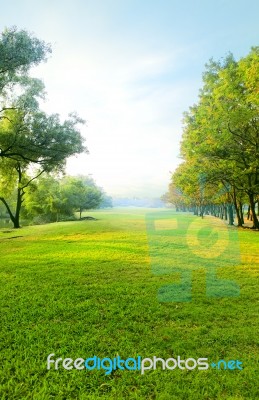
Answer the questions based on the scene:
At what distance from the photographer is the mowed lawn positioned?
12.4 feet

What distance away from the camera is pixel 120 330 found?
5.39 meters

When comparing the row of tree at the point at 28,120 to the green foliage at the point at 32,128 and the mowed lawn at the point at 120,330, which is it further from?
the mowed lawn at the point at 120,330

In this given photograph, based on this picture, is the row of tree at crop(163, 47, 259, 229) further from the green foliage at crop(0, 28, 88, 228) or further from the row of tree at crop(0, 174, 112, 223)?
the row of tree at crop(0, 174, 112, 223)

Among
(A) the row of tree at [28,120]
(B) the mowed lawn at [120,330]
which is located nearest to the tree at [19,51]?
(A) the row of tree at [28,120]

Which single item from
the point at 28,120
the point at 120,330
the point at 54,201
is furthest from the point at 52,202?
the point at 120,330

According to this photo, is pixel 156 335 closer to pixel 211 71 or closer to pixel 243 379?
pixel 243 379

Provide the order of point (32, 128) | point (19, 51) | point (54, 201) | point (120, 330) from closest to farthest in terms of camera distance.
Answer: point (120, 330), point (19, 51), point (32, 128), point (54, 201)

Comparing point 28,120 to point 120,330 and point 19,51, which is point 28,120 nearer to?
point 19,51

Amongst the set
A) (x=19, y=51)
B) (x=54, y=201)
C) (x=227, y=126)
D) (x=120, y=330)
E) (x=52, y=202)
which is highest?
(x=19, y=51)

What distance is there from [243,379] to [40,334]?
3.82 metres

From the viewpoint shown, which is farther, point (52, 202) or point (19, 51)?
point (52, 202)

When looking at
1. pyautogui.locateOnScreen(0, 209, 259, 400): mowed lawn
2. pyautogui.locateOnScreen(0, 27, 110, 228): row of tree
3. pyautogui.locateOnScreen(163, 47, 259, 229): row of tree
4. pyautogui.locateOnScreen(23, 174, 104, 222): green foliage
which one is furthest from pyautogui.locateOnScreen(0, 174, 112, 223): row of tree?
pyautogui.locateOnScreen(0, 209, 259, 400): mowed lawn

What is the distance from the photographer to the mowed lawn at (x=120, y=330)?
3.79 m

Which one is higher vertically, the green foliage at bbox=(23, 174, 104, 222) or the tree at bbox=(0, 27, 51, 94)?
the tree at bbox=(0, 27, 51, 94)
